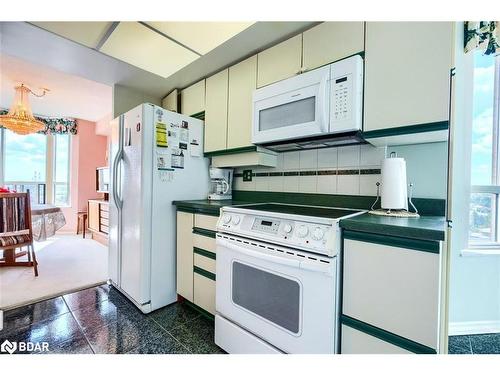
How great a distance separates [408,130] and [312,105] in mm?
543

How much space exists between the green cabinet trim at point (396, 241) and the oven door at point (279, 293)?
158mm

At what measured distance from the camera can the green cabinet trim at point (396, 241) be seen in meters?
0.84

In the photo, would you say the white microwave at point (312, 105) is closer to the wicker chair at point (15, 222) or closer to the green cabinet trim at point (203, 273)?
the green cabinet trim at point (203, 273)

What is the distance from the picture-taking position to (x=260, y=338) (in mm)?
1266

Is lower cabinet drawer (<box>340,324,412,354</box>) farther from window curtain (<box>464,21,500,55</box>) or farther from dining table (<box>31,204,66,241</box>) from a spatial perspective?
dining table (<box>31,204,66,241</box>)

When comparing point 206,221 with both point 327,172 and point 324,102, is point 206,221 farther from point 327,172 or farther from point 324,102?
point 324,102

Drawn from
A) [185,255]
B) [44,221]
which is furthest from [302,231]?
[44,221]

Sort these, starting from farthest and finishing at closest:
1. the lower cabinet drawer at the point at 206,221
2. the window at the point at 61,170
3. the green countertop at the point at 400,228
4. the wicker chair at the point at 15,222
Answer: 1. the window at the point at 61,170
2. the wicker chair at the point at 15,222
3. the lower cabinet drawer at the point at 206,221
4. the green countertop at the point at 400,228

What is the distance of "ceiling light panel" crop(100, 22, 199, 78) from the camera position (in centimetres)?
163

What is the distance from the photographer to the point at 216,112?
215 cm

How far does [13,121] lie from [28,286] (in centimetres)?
216

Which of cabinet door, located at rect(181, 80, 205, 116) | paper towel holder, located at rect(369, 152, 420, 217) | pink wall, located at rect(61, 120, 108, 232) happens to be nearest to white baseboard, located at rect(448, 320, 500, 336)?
paper towel holder, located at rect(369, 152, 420, 217)

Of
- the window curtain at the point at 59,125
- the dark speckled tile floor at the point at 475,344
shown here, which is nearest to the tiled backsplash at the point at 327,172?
the dark speckled tile floor at the point at 475,344
